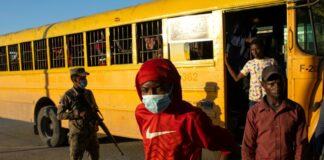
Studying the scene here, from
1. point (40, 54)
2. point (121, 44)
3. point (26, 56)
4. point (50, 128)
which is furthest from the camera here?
point (26, 56)

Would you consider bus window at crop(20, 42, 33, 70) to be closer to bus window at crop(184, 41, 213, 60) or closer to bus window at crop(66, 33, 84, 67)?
bus window at crop(66, 33, 84, 67)

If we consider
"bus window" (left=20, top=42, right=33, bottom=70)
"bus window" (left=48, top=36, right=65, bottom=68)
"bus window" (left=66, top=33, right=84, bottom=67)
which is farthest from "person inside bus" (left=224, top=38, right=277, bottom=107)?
"bus window" (left=20, top=42, right=33, bottom=70)

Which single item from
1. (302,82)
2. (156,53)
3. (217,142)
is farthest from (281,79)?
(156,53)

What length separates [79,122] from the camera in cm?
523

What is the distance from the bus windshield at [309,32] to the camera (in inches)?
202

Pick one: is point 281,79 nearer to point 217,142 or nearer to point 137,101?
point 217,142

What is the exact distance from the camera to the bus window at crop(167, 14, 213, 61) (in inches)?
232

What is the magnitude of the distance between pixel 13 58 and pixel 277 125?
27.7 ft

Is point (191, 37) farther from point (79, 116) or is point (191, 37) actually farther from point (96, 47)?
point (96, 47)

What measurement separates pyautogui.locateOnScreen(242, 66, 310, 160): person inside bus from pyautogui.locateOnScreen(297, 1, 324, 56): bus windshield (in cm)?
223

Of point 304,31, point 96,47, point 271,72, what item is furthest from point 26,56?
point 271,72

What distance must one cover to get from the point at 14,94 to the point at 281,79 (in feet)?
27.2

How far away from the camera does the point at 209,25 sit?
584 cm

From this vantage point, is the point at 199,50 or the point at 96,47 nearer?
the point at 199,50
